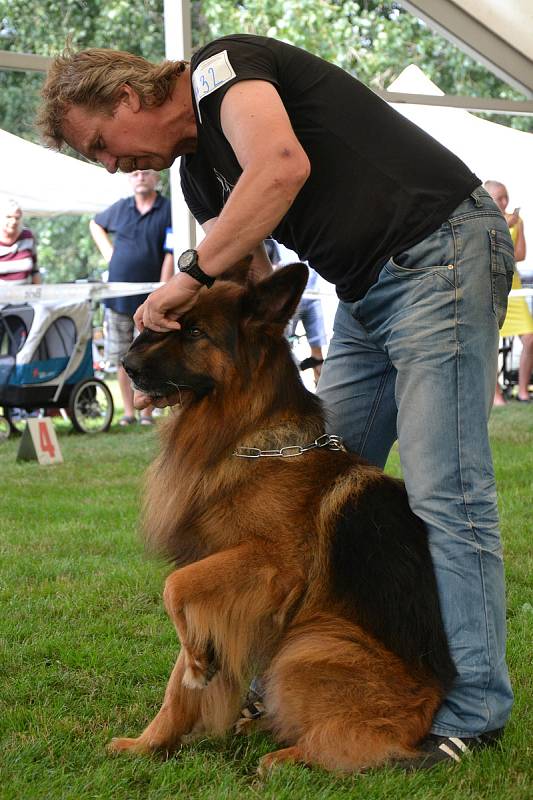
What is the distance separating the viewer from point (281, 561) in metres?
2.56

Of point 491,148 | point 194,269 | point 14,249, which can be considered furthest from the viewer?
point 491,148

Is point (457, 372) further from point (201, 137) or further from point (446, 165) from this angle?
point (201, 137)

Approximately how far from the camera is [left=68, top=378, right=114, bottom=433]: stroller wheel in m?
9.83

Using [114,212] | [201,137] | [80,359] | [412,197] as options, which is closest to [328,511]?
[412,197]

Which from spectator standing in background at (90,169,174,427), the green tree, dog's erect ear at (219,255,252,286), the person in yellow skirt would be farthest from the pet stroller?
the green tree

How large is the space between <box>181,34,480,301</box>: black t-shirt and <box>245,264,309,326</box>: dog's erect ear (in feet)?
0.53

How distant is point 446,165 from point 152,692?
2.06 meters

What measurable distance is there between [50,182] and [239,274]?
10332mm

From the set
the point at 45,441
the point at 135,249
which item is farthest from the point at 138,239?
the point at 45,441

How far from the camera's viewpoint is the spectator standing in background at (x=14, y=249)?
10492mm

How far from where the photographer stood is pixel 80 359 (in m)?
9.85

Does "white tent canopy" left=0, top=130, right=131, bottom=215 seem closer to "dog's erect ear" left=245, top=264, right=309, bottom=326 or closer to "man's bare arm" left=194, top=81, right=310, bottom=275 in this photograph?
"dog's erect ear" left=245, top=264, right=309, bottom=326

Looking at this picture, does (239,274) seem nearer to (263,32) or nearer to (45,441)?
(45,441)

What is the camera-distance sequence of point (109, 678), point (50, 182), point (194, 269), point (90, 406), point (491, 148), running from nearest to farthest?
point (194, 269), point (109, 678), point (90, 406), point (50, 182), point (491, 148)
